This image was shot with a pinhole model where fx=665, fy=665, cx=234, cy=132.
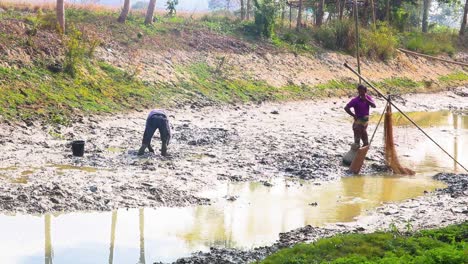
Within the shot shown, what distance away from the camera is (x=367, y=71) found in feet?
107

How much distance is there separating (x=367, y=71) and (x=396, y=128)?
1120 cm

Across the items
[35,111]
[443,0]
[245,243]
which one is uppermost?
[443,0]

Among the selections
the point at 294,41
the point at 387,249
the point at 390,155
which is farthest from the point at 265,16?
the point at 387,249

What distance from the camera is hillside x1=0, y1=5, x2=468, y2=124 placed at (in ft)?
61.7

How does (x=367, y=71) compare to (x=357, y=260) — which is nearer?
(x=357, y=260)

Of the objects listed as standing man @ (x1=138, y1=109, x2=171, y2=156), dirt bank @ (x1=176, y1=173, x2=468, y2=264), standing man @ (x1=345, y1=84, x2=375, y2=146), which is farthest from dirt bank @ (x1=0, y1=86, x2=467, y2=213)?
dirt bank @ (x1=176, y1=173, x2=468, y2=264)

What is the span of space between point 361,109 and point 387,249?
7.06 meters

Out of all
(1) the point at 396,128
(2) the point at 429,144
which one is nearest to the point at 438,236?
(2) the point at 429,144

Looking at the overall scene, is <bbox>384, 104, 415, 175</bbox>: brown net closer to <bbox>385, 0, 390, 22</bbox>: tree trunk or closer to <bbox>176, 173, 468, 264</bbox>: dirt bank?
<bbox>176, 173, 468, 264</bbox>: dirt bank

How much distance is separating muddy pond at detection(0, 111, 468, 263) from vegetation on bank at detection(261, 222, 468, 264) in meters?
1.51

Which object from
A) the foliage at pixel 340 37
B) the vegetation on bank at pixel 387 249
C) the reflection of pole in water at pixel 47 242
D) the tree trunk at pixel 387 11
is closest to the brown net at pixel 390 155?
the vegetation on bank at pixel 387 249

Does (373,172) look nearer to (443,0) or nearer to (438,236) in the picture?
(438,236)

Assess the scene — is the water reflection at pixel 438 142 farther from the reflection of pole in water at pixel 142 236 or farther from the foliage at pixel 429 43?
the foliage at pixel 429 43

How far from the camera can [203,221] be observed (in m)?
10.5
